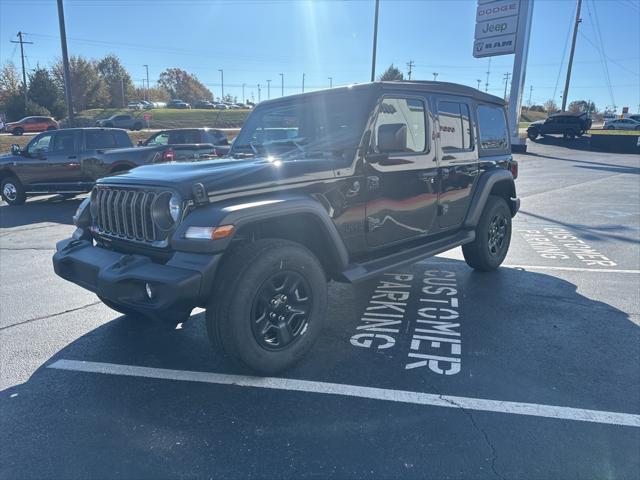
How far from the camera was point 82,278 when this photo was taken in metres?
3.20

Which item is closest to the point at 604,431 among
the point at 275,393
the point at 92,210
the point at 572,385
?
the point at 572,385

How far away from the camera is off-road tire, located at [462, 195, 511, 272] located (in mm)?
5281

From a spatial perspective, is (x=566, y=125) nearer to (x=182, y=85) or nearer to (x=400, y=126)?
(x=400, y=126)

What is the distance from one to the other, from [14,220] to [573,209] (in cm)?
1213

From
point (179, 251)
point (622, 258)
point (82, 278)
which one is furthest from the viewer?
point (622, 258)

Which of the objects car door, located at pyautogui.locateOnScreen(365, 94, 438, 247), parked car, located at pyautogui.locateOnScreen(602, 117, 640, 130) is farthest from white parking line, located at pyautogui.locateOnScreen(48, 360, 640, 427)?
parked car, located at pyautogui.locateOnScreen(602, 117, 640, 130)

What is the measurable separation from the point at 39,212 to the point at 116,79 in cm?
8464

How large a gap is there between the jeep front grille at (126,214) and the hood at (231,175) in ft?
0.26

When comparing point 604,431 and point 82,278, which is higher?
point 82,278

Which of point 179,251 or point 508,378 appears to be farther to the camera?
point 508,378

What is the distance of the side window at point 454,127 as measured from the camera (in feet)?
14.6

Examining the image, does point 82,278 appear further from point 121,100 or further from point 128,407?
point 121,100

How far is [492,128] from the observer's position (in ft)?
17.8

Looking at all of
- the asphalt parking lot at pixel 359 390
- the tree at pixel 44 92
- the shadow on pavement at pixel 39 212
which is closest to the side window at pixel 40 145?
the shadow on pavement at pixel 39 212
